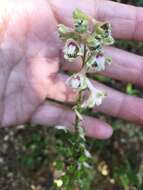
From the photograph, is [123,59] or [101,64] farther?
[123,59]

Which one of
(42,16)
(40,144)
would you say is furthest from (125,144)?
(42,16)

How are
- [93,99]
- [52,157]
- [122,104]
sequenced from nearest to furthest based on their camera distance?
[93,99]
[122,104]
[52,157]

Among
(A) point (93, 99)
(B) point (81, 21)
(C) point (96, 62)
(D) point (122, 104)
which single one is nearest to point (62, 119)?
(D) point (122, 104)

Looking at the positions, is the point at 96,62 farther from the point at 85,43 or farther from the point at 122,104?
the point at 122,104

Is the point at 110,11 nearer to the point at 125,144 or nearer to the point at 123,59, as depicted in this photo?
the point at 123,59

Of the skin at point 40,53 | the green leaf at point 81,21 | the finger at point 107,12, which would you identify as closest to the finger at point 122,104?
the skin at point 40,53

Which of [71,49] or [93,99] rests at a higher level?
[71,49]

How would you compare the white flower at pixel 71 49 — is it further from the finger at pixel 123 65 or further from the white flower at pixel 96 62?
the finger at pixel 123 65
